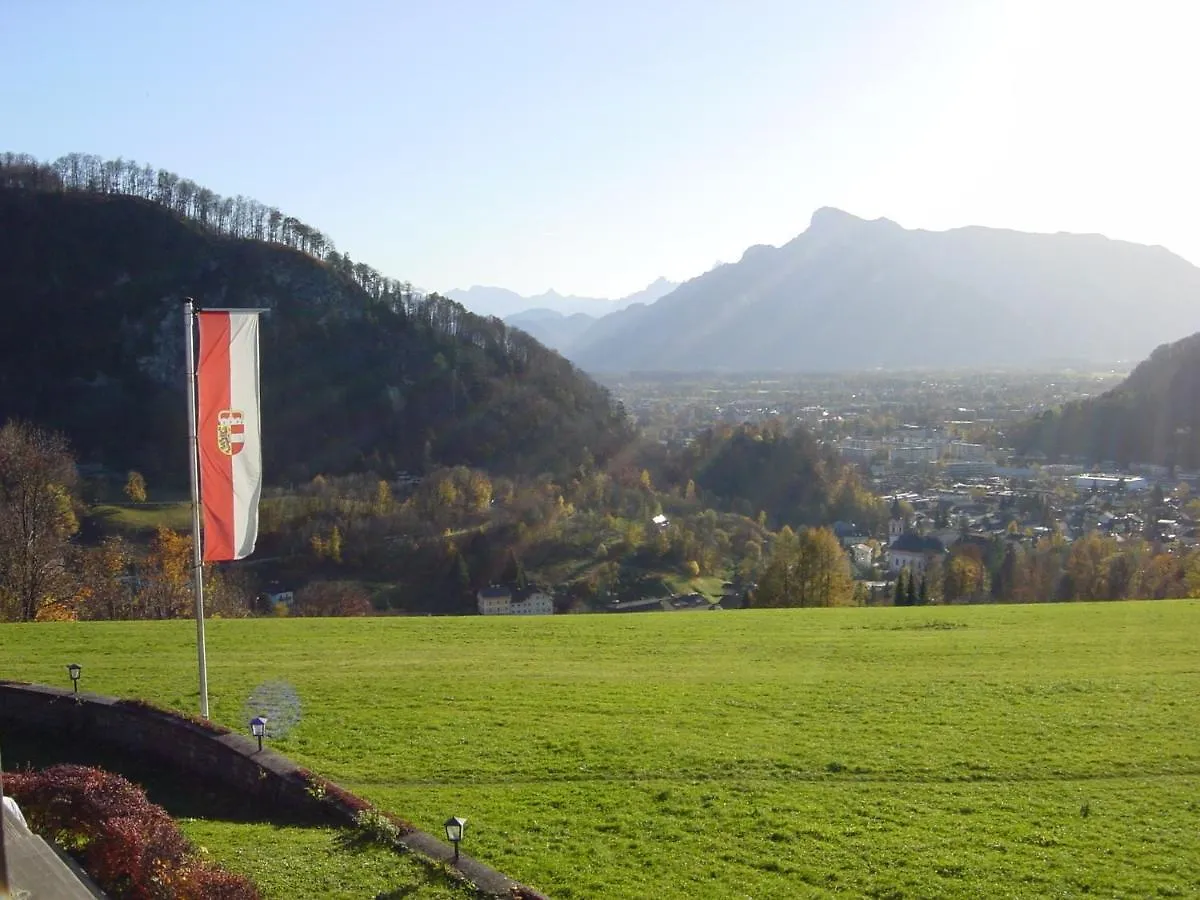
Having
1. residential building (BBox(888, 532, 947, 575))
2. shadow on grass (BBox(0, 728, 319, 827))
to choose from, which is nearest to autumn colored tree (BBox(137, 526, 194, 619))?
shadow on grass (BBox(0, 728, 319, 827))

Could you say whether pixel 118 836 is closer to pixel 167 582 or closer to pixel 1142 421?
pixel 167 582

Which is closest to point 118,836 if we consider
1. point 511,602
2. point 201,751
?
point 201,751

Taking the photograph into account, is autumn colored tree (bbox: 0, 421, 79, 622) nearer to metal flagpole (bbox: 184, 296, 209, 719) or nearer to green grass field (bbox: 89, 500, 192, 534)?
metal flagpole (bbox: 184, 296, 209, 719)

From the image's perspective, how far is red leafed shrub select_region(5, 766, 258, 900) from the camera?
7375 mm

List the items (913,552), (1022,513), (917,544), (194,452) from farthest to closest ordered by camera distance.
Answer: (1022,513) < (917,544) < (913,552) < (194,452)

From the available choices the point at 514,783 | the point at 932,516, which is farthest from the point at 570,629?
the point at 932,516

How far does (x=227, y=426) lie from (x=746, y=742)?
8.65 metres

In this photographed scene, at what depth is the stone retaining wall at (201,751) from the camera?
946 centimetres

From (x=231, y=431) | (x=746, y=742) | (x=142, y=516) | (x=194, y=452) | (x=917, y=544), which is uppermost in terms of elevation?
(x=231, y=431)

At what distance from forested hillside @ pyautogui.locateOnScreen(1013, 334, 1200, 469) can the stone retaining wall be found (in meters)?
125

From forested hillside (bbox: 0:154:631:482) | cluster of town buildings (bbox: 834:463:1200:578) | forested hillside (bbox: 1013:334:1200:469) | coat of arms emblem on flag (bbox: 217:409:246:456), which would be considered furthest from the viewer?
forested hillside (bbox: 1013:334:1200:469)

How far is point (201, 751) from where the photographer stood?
1214 centimetres

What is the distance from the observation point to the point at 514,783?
12.0 m

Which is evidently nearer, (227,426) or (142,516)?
(227,426)
